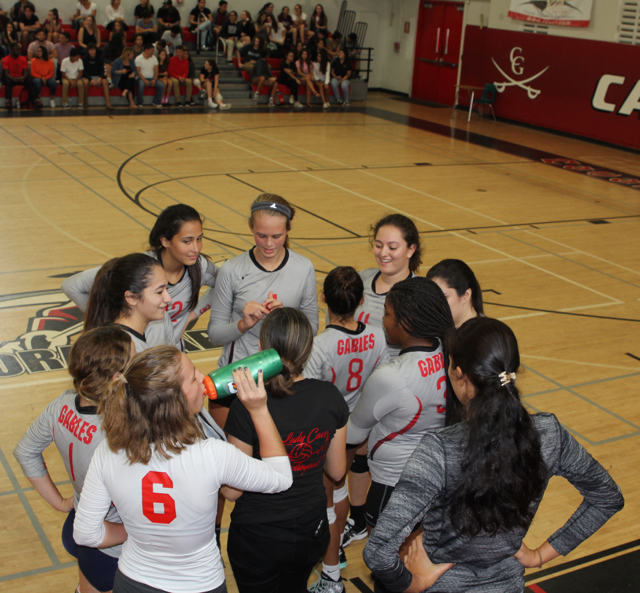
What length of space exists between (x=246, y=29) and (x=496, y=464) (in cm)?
1978

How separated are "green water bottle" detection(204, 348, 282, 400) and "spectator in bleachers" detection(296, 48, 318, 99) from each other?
17.9 meters

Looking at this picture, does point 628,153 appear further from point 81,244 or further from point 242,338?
point 242,338

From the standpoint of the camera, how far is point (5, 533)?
358 centimetres

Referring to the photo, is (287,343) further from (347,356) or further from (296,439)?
(347,356)

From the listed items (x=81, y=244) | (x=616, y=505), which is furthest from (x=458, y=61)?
(x=616, y=505)

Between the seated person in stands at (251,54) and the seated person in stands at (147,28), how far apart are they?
2337mm

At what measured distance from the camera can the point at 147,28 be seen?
18.5m

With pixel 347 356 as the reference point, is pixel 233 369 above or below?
above

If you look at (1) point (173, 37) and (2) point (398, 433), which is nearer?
(2) point (398, 433)

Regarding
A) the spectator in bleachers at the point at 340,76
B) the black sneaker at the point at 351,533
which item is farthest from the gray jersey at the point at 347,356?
the spectator in bleachers at the point at 340,76

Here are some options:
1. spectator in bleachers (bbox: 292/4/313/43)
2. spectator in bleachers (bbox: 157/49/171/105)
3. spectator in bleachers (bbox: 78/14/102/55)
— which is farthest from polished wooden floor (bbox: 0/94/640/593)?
spectator in bleachers (bbox: 292/4/313/43)

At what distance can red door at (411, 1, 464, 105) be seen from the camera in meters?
20.1

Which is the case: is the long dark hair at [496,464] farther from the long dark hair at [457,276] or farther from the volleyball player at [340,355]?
the long dark hair at [457,276]

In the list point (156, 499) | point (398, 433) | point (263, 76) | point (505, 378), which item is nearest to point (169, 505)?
point (156, 499)
